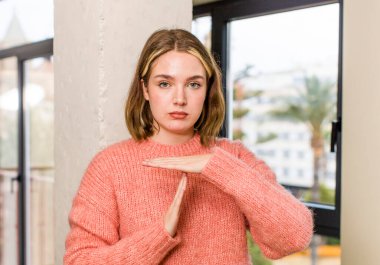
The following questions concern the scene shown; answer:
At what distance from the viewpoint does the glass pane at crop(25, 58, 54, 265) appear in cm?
377

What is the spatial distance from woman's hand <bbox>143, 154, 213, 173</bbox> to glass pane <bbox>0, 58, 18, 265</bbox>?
295 centimetres

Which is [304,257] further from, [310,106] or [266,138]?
[310,106]

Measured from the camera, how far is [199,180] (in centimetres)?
133

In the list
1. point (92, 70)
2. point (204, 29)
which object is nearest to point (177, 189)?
point (92, 70)

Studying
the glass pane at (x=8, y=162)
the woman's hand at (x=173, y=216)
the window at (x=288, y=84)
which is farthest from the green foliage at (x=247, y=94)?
the glass pane at (x=8, y=162)

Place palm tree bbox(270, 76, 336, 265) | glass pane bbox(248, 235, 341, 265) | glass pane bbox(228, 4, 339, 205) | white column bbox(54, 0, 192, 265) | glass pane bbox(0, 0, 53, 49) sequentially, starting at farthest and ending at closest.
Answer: palm tree bbox(270, 76, 336, 265) → glass pane bbox(0, 0, 53, 49) → glass pane bbox(248, 235, 341, 265) → glass pane bbox(228, 4, 339, 205) → white column bbox(54, 0, 192, 265)

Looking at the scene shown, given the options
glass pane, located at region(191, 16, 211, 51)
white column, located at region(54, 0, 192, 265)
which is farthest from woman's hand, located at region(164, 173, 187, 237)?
glass pane, located at region(191, 16, 211, 51)

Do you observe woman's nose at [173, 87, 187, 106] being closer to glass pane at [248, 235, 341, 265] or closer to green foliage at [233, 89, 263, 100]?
green foliage at [233, 89, 263, 100]

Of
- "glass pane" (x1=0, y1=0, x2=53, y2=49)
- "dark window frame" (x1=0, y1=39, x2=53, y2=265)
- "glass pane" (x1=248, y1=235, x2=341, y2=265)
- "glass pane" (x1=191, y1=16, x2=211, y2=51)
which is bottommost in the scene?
"glass pane" (x1=248, y1=235, x2=341, y2=265)

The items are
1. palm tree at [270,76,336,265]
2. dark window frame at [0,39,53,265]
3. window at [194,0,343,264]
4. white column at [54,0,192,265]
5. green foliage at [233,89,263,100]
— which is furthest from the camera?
palm tree at [270,76,336,265]

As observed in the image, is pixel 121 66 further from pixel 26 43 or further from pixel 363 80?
pixel 26 43

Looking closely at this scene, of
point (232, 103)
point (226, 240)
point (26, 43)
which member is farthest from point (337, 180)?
point (26, 43)

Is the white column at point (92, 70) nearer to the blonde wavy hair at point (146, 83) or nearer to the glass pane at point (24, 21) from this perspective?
the blonde wavy hair at point (146, 83)

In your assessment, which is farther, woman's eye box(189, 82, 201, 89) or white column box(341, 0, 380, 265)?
white column box(341, 0, 380, 265)
